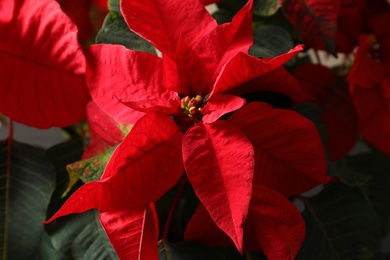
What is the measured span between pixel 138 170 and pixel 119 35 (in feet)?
0.50

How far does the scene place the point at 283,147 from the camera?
0.42 meters

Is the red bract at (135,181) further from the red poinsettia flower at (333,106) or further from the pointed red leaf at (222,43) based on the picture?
the red poinsettia flower at (333,106)

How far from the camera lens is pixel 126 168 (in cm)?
38

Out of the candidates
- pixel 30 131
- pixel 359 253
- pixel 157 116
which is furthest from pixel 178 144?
pixel 30 131

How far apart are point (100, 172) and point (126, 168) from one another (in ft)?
0.19

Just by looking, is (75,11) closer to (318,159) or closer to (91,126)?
(91,126)

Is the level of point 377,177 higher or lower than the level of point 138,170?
lower

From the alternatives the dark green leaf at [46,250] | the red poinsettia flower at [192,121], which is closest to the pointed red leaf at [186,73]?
the red poinsettia flower at [192,121]

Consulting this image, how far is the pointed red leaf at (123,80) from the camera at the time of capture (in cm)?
42

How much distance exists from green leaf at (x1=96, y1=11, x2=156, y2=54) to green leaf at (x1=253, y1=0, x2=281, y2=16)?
110 mm

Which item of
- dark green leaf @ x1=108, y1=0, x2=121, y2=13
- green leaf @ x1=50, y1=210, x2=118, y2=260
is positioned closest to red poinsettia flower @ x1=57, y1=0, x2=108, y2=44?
dark green leaf @ x1=108, y1=0, x2=121, y2=13

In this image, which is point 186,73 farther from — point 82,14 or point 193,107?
point 82,14

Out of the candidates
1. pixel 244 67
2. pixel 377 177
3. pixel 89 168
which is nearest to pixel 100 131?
pixel 89 168

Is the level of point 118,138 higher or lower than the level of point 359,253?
higher
